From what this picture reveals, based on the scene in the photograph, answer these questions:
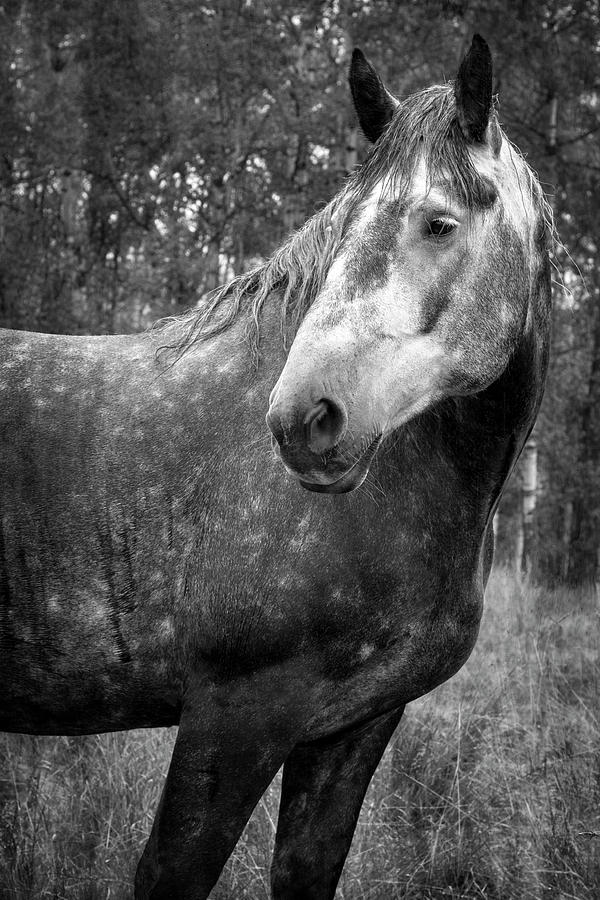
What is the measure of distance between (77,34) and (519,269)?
11.7 m

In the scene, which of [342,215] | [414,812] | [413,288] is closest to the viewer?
[413,288]

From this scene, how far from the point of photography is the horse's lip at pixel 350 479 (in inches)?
65.3

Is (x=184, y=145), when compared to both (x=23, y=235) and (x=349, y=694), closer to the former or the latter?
(x=23, y=235)

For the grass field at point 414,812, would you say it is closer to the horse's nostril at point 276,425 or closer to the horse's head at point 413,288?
the horse's head at point 413,288

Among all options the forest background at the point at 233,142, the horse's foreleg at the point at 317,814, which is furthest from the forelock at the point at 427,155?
the forest background at the point at 233,142

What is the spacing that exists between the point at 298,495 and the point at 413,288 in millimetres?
584

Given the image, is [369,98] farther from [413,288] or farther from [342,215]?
[413,288]

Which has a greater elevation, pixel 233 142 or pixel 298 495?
pixel 233 142

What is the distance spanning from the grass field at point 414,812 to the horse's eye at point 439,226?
1.89m

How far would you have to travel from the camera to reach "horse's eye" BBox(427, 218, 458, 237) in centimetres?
180

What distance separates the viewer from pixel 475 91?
1869 millimetres

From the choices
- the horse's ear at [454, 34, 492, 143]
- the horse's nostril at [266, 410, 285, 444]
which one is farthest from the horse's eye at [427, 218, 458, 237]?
the horse's nostril at [266, 410, 285, 444]

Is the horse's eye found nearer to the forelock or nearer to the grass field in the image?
the forelock

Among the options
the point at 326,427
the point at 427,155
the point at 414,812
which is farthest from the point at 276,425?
the point at 414,812
